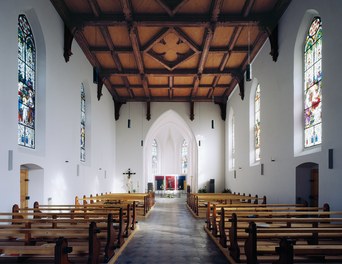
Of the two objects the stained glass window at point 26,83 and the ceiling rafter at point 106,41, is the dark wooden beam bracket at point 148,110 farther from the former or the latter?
the stained glass window at point 26,83

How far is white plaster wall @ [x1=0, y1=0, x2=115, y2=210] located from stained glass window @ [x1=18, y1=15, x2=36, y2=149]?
0.19 meters

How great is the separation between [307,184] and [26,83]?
7.35 meters

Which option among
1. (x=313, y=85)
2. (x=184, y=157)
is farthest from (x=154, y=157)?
(x=313, y=85)

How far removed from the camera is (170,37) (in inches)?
477

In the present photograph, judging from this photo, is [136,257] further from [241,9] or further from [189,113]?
[189,113]

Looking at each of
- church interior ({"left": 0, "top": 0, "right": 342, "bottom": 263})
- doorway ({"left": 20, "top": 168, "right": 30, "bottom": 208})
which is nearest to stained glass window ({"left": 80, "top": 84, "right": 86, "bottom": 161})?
church interior ({"left": 0, "top": 0, "right": 342, "bottom": 263})

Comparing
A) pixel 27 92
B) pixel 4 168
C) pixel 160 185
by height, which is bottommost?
pixel 160 185

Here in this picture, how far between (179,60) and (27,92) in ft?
23.0

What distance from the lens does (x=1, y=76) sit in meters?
6.70

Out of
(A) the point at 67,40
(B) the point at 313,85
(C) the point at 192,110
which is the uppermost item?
(A) the point at 67,40

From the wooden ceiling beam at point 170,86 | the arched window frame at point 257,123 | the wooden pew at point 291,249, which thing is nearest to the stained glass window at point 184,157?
the wooden ceiling beam at point 170,86

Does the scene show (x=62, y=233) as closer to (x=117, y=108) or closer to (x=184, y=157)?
(x=117, y=108)

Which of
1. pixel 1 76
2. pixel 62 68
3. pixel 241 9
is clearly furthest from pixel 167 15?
pixel 1 76

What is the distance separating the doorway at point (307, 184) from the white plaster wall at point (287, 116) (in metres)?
0.18
